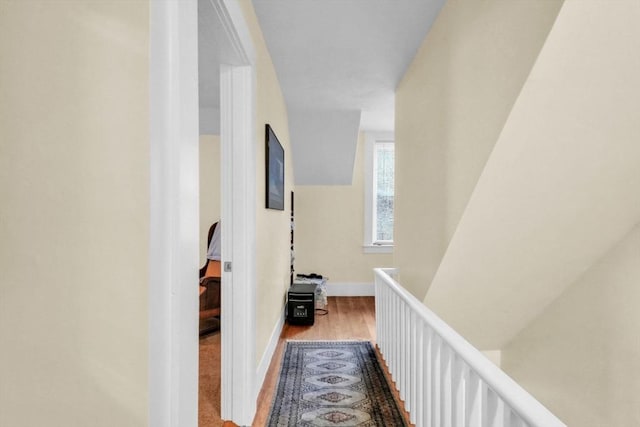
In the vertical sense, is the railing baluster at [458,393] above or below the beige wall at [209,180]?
below

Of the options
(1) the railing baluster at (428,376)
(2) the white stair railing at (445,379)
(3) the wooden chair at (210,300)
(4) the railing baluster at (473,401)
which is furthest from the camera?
(3) the wooden chair at (210,300)

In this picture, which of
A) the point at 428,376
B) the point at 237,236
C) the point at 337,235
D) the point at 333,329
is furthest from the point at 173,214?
the point at 337,235

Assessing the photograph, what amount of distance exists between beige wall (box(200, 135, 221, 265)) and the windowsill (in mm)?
1981

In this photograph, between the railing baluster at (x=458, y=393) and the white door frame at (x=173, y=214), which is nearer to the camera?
the white door frame at (x=173, y=214)

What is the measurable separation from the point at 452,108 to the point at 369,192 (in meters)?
3.37

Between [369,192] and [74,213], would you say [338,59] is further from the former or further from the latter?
[369,192]

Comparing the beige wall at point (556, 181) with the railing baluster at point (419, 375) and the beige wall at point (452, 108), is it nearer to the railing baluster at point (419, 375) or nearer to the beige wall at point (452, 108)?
the beige wall at point (452, 108)

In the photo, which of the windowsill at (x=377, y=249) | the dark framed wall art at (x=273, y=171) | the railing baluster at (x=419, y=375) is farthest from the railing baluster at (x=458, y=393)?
the windowsill at (x=377, y=249)

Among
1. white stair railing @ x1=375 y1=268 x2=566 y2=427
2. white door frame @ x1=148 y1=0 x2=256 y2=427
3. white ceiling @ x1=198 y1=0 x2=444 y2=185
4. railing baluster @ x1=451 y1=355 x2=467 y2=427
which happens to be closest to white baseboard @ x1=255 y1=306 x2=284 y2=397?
white stair railing @ x1=375 y1=268 x2=566 y2=427

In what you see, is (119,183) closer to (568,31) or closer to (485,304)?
(568,31)

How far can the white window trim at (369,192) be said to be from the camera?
5.27 m

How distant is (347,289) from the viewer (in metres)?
5.30

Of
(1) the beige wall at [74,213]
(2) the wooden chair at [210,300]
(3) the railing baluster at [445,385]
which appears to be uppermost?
(1) the beige wall at [74,213]

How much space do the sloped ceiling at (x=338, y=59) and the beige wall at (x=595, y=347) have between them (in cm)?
160
